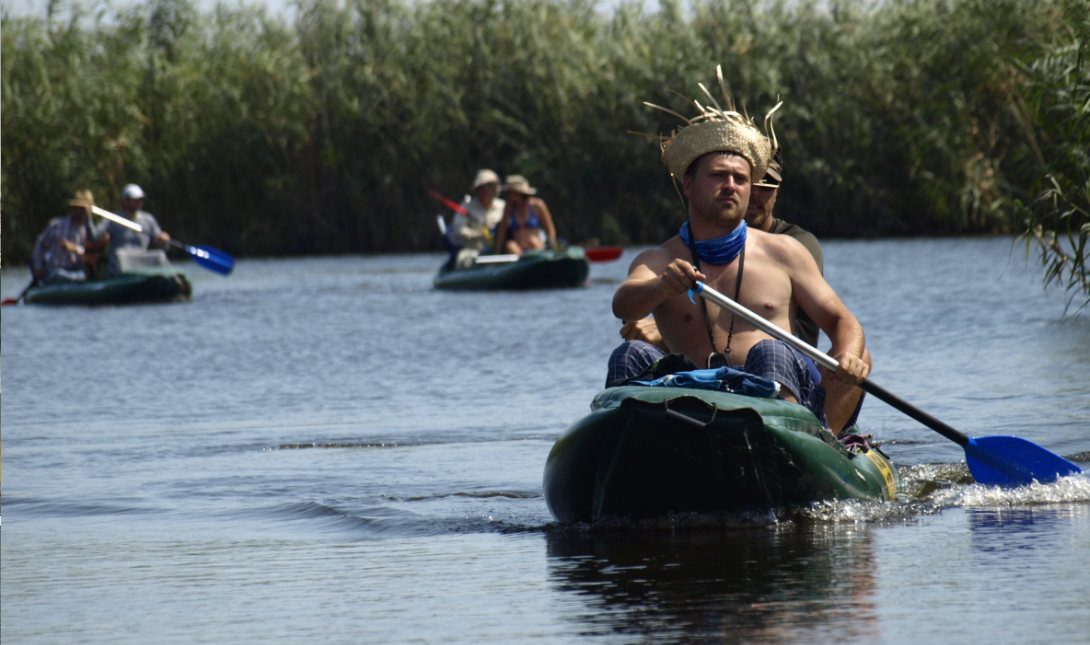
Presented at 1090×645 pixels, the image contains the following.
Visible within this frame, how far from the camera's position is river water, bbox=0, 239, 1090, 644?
3.67 meters

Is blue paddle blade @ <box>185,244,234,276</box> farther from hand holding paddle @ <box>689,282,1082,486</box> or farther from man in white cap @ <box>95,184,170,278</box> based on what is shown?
hand holding paddle @ <box>689,282,1082,486</box>

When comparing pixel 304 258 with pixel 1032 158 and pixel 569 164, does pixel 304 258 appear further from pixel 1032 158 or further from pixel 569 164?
pixel 1032 158

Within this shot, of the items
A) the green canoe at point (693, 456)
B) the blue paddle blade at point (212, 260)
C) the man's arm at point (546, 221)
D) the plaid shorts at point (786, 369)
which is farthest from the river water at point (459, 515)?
the blue paddle blade at point (212, 260)

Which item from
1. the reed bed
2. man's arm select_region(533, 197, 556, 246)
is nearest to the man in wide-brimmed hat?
man's arm select_region(533, 197, 556, 246)

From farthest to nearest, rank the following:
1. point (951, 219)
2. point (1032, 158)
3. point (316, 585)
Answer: point (951, 219)
point (1032, 158)
point (316, 585)

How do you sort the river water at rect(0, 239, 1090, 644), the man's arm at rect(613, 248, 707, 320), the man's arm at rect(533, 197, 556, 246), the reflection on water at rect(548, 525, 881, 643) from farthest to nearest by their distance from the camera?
the man's arm at rect(533, 197, 556, 246) → the man's arm at rect(613, 248, 707, 320) → the river water at rect(0, 239, 1090, 644) → the reflection on water at rect(548, 525, 881, 643)

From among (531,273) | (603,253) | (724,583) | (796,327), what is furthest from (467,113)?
(724,583)

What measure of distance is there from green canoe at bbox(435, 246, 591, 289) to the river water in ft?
15.0

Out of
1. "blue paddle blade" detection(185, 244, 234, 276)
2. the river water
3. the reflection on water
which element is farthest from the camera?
"blue paddle blade" detection(185, 244, 234, 276)

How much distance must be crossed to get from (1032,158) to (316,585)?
20129mm

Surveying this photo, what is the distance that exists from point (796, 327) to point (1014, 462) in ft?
3.01

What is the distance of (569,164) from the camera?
27125 millimetres

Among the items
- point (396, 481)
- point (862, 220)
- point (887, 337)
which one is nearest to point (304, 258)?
point (862, 220)

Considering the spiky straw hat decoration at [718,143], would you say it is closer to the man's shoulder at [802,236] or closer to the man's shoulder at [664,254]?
the man's shoulder at [664,254]
